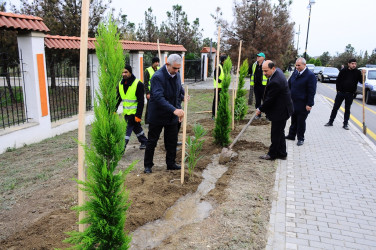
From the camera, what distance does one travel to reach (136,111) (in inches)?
222

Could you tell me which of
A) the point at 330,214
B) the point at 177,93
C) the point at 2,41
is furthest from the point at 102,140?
the point at 2,41

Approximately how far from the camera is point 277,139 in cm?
571

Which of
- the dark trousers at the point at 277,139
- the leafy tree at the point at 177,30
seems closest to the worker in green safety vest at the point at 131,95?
the dark trousers at the point at 277,139

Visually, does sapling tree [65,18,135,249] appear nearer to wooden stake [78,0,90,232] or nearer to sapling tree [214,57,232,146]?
wooden stake [78,0,90,232]

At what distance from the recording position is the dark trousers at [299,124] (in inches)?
269

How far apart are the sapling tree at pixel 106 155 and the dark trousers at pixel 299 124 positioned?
17.9 feet

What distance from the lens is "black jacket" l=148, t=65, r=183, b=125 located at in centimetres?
445

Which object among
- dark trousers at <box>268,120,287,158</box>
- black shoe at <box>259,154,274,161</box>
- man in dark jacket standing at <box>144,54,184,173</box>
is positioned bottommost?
black shoe at <box>259,154,274,161</box>

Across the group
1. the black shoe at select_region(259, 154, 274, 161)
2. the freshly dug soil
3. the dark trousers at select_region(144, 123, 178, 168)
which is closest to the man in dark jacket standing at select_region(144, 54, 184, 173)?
the dark trousers at select_region(144, 123, 178, 168)

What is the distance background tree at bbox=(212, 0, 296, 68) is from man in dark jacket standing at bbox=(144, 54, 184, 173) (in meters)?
10.7

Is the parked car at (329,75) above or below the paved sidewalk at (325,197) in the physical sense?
above

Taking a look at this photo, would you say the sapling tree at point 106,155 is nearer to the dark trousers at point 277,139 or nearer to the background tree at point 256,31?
the dark trousers at point 277,139

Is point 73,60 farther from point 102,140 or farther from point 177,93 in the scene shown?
point 102,140

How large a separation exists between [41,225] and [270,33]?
1357cm
